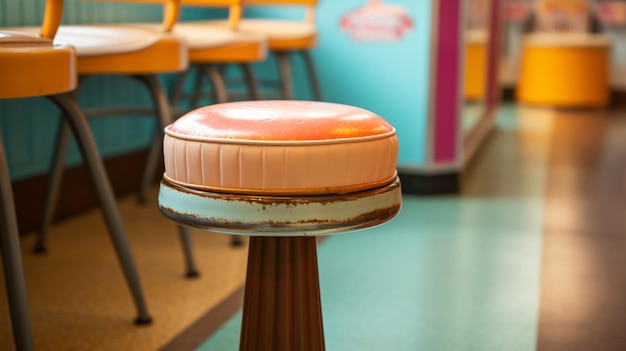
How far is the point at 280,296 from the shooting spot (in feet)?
4.00

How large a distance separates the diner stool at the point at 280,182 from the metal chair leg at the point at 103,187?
454 mm

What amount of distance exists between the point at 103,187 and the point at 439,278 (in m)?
0.95

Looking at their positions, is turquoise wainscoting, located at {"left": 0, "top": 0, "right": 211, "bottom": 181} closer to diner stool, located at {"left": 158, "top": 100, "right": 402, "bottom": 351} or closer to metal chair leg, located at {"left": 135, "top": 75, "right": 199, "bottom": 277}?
metal chair leg, located at {"left": 135, "top": 75, "right": 199, "bottom": 277}

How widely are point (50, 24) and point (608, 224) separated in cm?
204

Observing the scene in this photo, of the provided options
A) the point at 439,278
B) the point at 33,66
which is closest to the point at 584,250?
the point at 439,278

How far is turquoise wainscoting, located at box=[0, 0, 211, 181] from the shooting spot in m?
2.37

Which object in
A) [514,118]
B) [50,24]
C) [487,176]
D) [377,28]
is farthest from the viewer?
[514,118]

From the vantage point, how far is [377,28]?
3189 millimetres

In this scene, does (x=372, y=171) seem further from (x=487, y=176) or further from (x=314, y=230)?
(x=487, y=176)

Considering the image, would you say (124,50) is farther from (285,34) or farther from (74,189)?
(74,189)

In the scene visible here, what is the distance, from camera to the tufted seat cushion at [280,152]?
41.8 inches

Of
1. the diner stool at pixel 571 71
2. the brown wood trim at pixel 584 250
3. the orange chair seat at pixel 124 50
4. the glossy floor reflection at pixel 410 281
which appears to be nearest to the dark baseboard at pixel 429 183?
the glossy floor reflection at pixel 410 281

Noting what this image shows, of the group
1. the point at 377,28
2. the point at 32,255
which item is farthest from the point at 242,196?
the point at 377,28

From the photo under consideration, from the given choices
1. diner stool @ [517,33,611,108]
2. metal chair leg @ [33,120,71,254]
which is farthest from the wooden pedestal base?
diner stool @ [517,33,611,108]
